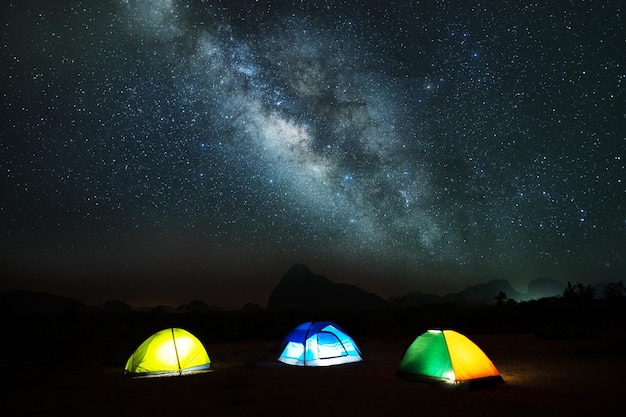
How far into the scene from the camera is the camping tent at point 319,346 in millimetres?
13805

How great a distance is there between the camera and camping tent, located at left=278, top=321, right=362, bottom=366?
1380 cm

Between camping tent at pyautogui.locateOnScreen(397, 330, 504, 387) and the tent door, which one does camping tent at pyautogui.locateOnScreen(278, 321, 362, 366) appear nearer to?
the tent door

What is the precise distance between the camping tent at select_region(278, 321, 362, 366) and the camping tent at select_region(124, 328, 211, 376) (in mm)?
2949

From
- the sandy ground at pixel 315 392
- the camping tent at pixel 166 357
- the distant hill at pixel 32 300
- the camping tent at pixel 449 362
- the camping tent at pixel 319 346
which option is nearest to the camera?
the sandy ground at pixel 315 392

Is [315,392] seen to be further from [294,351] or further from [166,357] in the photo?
[166,357]

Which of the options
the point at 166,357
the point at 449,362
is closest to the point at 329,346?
the point at 449,362

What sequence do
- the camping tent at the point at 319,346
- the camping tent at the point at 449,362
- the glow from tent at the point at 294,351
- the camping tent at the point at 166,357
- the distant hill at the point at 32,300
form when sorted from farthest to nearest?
the distant hill at the point at 32,300 → the glow from tent at the point at 294,351 → the camping tent at the point at 319,346 → the camping tent at the point at 166,357 → the camping tent at the point at 449,362

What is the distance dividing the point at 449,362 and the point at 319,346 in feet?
15.7

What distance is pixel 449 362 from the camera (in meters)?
10.2

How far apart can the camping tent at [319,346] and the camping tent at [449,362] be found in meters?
3.21

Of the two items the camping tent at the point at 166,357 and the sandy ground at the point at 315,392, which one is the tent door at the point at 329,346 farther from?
the camping tent at the point at 166,357

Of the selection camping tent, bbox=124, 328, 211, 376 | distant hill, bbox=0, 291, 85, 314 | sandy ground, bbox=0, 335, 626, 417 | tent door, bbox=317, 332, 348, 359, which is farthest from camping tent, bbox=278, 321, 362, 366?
distant hill, bbox=0, 291, 85, 314

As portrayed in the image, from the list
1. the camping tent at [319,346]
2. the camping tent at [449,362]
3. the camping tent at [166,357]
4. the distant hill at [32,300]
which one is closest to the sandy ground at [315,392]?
the camping tent at [449,362]

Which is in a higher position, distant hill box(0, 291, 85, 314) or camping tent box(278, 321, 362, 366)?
distant hill box(0, 291, 85, 314)
